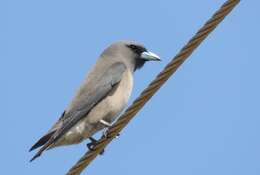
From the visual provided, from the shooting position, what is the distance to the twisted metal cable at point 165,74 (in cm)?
563

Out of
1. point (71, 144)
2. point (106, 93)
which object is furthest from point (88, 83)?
point (71, 144)

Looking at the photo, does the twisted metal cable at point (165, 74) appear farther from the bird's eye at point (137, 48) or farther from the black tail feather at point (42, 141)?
the bird's eye at point (137, 48)

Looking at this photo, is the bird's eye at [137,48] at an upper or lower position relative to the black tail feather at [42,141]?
upper

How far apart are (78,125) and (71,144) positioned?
0.25m

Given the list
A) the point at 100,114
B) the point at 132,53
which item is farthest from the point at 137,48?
the point at 100,114

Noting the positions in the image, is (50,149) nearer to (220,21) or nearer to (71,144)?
(71,144)

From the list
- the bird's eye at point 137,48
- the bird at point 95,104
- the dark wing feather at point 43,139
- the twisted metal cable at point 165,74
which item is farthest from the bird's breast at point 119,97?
the twisted metal cable at point 165,74

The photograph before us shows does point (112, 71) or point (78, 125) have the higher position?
point (112, 71)

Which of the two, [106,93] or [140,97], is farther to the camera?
[106,93]

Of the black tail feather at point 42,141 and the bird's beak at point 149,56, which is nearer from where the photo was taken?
the black tail feather at point 42,141

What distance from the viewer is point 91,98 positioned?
888 cm

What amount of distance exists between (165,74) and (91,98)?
3.16 meters

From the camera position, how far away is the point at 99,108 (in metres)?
8.81

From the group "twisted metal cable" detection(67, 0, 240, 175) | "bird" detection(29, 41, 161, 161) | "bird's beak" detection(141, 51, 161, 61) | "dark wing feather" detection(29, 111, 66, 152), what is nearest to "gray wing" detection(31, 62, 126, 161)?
"bird" detection(29, 41, 161, 161)
